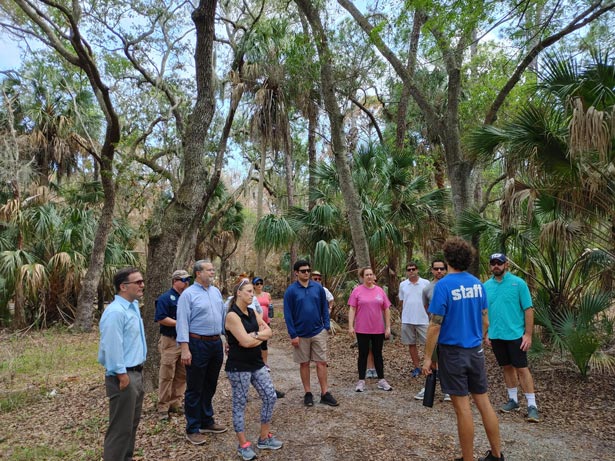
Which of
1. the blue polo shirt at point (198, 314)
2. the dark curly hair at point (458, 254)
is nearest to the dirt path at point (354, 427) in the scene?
the blue polo shirt at point (198, 314)

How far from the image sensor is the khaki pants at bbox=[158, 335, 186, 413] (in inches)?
214

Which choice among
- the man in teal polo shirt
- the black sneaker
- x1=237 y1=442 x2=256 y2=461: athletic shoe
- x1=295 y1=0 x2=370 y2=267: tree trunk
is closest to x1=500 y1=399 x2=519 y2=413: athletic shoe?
the man in teal polo shirt

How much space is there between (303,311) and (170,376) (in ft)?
5.98

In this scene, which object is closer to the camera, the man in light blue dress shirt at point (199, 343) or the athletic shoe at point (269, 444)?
the athletic shoe at point (269, 444)

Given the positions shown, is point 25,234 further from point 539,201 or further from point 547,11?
point 547,11

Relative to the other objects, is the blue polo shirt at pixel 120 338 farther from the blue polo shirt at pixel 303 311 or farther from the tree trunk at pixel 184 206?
the tree trunk at pixel 184 206

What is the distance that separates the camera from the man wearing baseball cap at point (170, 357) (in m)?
5.45

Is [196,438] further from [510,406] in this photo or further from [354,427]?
[510,406]

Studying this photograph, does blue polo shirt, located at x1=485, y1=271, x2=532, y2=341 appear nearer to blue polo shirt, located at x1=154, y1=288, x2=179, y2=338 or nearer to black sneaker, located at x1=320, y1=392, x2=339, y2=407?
black sneaker, located at x1=320, y1=392, x2=339, y2=407

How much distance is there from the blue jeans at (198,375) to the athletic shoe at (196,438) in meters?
0.03

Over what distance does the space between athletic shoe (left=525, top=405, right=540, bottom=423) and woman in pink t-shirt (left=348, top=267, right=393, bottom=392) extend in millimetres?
1936

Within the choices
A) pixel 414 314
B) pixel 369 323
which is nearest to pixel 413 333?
pixel 414 314

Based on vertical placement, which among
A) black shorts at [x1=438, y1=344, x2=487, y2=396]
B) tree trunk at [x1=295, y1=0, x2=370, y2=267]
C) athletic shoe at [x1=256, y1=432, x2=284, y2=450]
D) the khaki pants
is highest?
tree trunk at [x1=295, y1=0, x2=370, y2=267]

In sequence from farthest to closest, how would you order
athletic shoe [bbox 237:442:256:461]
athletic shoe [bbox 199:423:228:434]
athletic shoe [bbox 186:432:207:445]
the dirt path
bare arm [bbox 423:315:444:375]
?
athletic shoe [bbox 199:423:228:434], athletic shoe [bbox 186:432:207:445], the dirt path, athletic shoe [bbox 237:442:256:461], bare arm [bbox 423:315:444:375]
